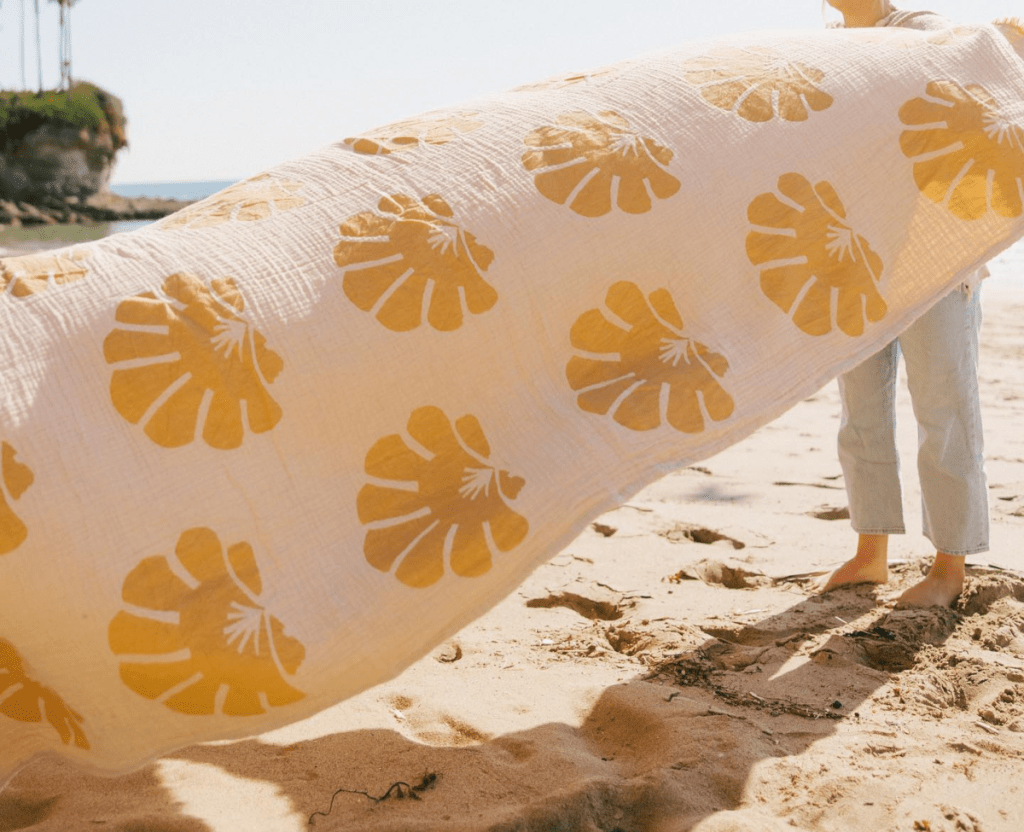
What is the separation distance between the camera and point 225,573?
129cm

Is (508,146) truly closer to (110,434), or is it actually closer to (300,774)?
(110,434)

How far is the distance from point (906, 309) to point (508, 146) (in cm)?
81

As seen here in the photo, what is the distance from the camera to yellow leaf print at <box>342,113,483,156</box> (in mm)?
1625

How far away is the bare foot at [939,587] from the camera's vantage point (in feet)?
7.68

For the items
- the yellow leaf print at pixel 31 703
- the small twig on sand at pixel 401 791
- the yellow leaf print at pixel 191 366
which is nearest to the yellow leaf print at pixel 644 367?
the yellow leaf print at pixel 191 366

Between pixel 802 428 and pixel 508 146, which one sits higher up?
pixel 508 146

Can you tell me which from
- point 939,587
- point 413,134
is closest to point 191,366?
point 413,134

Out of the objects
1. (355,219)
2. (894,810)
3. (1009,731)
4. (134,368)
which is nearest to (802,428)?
(1009,731)

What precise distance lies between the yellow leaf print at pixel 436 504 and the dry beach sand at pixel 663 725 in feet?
1.51

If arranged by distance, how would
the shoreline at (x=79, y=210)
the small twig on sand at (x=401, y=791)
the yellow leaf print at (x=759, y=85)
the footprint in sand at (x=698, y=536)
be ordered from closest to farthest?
the small twig on sand at (x=401, y=791) < the yellow leaf print at (x=759, y=85) < the footprint in sand at (x=698, y=536) < the shoreline at (x=79, y=210)

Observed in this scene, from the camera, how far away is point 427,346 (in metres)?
1.44

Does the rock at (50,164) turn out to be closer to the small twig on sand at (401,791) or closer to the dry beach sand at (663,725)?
the dry beach sand at (663,725)

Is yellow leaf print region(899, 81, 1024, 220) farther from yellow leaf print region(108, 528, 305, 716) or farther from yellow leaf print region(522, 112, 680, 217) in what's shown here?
yellow leaf print region(108, 528, 305, 716)

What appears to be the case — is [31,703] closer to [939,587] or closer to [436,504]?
[436,504]
